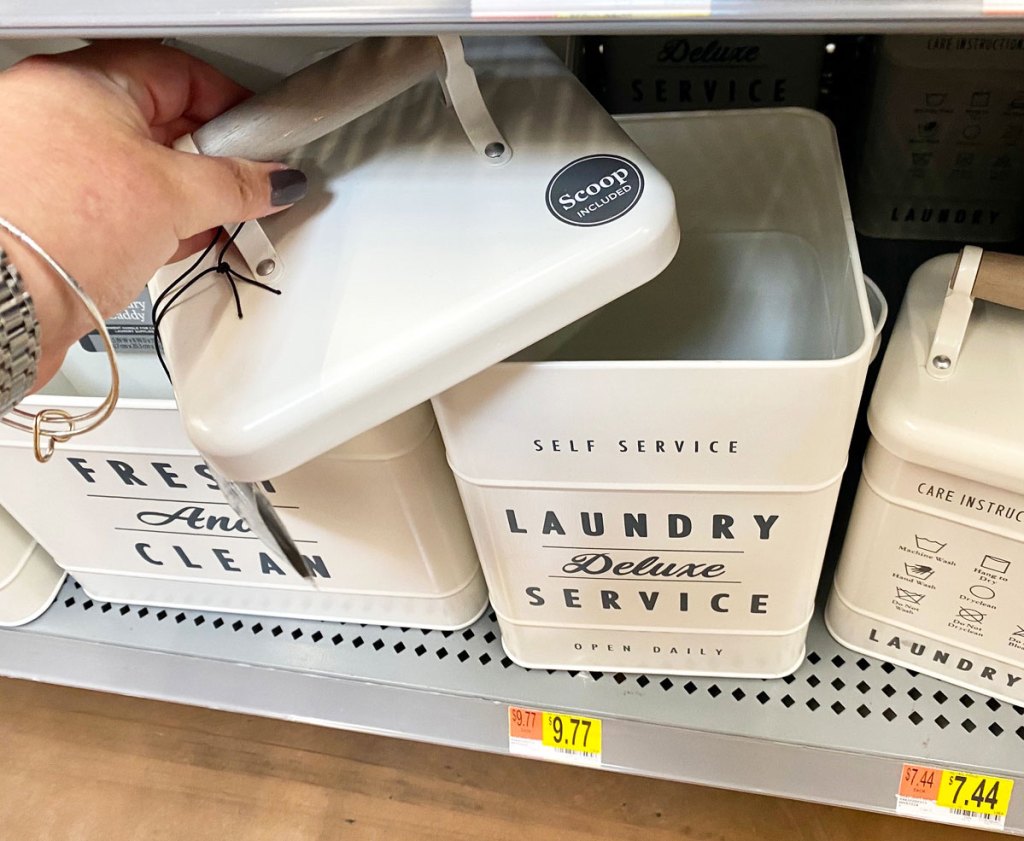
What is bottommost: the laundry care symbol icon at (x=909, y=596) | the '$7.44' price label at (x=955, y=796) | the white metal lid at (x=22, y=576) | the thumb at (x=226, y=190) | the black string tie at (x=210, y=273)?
the '$7.44' price label at (x=955, y=796)

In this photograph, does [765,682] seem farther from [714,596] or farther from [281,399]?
[281,399]

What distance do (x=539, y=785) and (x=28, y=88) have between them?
64cm

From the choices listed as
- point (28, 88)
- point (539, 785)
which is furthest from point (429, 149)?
point (539, 785)

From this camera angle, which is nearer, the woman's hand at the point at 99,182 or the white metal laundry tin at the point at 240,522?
the woman's hand at the point at 99,182

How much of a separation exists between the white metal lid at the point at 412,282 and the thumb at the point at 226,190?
0.03m

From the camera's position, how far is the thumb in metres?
0.41

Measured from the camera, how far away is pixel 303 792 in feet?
2.62

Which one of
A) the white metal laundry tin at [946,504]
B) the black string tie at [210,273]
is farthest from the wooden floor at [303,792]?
the black string tie at [210,273]

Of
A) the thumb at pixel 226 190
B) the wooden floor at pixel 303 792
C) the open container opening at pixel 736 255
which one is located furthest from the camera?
the wooden floor at pixel 303 792

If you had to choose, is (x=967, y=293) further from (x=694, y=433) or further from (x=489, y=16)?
(x=489, y=16)

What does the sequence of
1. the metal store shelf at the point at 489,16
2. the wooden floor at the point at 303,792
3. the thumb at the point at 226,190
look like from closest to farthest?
the metal store shelf at the point at 489,16
the thumb at the point at 226,190
the wooden floor at the point at 303,792

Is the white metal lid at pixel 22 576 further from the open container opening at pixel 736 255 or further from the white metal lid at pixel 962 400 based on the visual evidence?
the white metal lid at pixel 962 400

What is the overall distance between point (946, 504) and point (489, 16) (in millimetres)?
372

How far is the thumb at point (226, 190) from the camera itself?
1.34 feet
